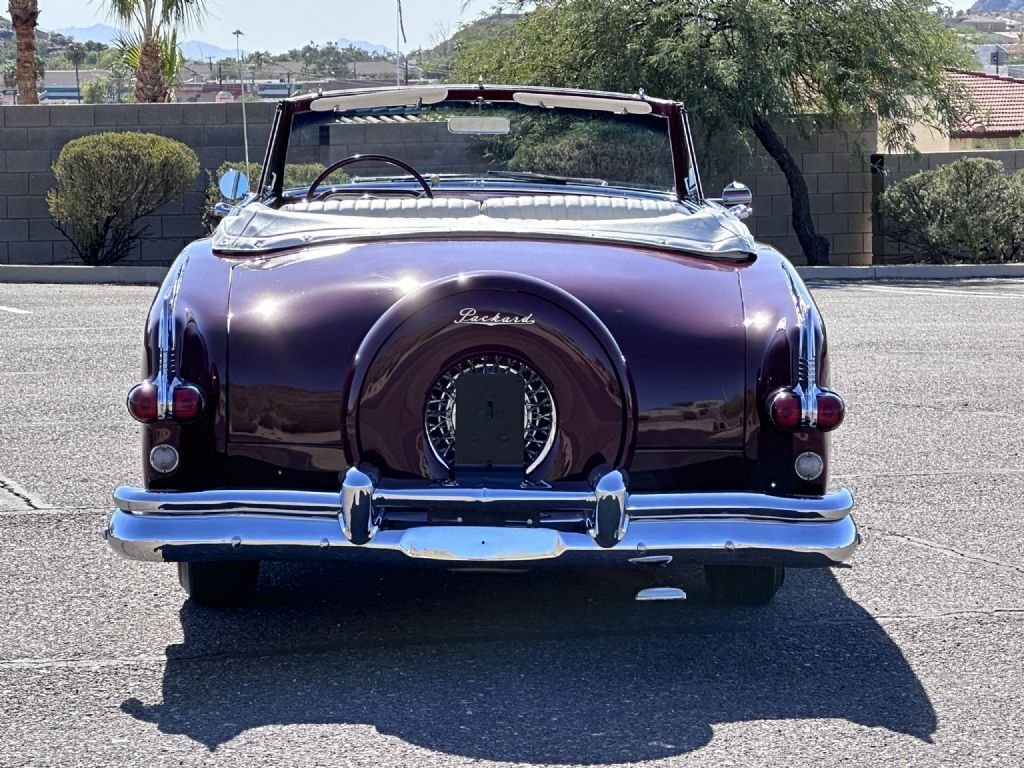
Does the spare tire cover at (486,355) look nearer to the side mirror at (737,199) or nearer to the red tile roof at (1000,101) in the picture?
the side mirror at (737,199)

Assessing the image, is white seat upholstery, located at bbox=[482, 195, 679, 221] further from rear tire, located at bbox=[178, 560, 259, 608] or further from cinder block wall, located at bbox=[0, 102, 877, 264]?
cinder block wall, located at bbox=[0, 102, 877, 264]

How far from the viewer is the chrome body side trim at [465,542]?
4.04 m

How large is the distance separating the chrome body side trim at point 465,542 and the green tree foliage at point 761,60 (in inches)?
553

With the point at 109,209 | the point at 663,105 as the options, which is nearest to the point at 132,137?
the point at 109,209

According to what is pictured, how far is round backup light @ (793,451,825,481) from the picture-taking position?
4312 mm

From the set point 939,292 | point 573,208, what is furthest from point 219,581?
point 939,292

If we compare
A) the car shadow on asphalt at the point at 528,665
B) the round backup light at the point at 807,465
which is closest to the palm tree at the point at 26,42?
the car shadow on asphalt at the point at 528,665

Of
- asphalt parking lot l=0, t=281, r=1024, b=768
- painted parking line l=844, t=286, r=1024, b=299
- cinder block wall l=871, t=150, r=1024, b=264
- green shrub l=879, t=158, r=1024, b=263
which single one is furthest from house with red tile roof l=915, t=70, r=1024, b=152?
asphalt parking lot l=0, t=281, r=1024, b=768

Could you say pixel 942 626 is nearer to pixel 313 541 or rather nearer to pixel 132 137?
pixel 313 541

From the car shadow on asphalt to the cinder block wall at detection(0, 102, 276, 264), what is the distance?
13725 mm

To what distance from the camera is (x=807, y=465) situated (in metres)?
4.32

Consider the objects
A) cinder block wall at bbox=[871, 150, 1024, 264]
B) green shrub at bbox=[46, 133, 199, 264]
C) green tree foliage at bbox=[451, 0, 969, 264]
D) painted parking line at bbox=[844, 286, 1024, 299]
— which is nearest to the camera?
painted parking line at bbox=[844, 286, 1024, 299]

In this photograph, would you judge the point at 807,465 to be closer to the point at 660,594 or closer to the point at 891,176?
the point at 660,594

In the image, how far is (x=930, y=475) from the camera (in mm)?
6918
